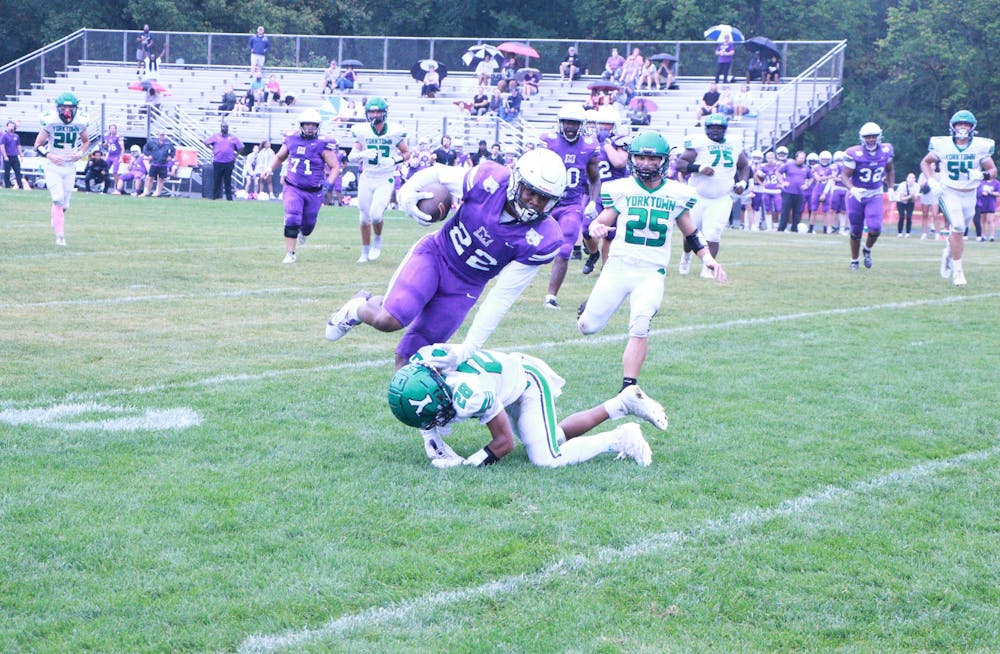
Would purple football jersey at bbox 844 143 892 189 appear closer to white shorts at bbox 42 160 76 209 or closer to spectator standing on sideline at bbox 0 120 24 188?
white shorts at bbox 42 160 76 209

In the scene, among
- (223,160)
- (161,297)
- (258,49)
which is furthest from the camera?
(258,49)

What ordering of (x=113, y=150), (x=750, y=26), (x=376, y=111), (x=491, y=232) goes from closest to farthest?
(x=491, y=232) → (x=376, y=111) → (x=113, y=150) → (x=750, y=26)

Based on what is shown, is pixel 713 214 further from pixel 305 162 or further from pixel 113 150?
pixel 113 150

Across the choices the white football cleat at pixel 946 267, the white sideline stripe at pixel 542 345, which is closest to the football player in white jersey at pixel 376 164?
the white sideline stripe at pixel 542 345

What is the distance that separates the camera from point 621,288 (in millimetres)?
7934

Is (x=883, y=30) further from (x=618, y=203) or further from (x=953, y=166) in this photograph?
(x=618, y=203)

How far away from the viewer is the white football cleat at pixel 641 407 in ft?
19.9

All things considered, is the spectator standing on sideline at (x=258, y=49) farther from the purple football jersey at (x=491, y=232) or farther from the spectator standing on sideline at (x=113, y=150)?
the purple football jersey at (x=491, y=232)

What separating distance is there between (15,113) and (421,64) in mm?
12113

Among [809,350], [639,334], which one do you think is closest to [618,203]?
[639,334]

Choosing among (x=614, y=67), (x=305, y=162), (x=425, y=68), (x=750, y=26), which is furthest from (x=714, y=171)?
(x=750, y=26)

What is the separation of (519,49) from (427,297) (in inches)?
1134

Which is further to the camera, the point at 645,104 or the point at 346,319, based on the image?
the point at 645,104

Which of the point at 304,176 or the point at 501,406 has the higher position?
the point at 304,176
